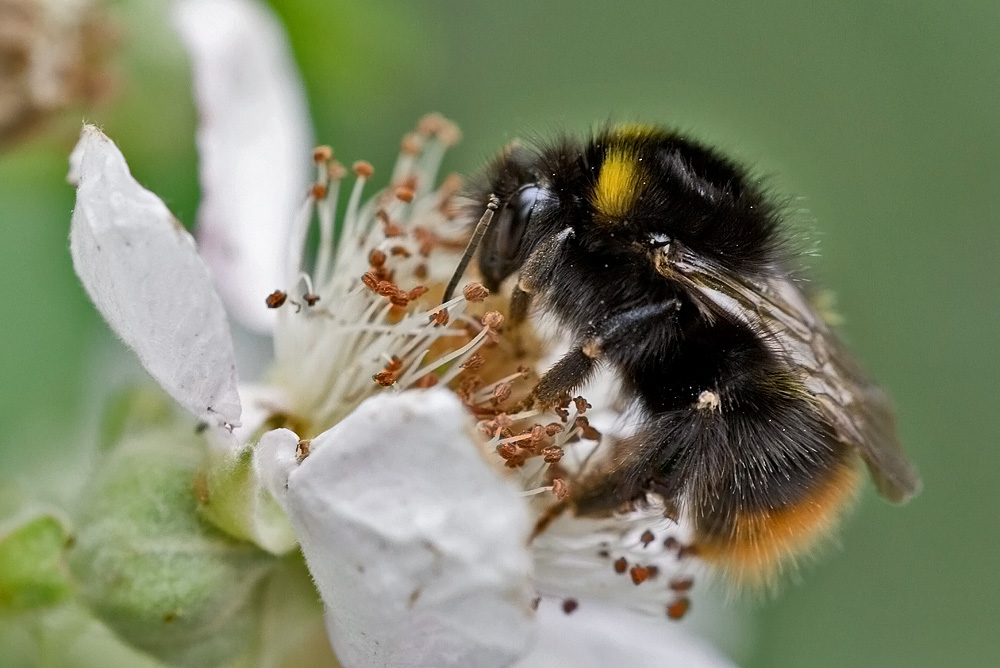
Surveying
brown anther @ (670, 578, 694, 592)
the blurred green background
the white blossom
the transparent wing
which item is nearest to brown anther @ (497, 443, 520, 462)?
the white blossom

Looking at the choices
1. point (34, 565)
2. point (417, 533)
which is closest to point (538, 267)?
point (417, 533)

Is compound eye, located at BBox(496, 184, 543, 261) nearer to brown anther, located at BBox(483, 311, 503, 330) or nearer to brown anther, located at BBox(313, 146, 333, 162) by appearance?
brown anther, located at BBox(483, 311, 503, 330)

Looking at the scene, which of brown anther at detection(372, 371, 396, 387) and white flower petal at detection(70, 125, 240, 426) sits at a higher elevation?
white flower petal at detection(70, 125, 240, 426)

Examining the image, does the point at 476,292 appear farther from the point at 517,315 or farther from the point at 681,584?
the point at 681,584

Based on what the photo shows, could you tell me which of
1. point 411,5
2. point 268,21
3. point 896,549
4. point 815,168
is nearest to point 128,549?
point 268,21

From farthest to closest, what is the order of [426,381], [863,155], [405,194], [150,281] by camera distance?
[863,155] → [405,194] → [426,381] → [150,281]

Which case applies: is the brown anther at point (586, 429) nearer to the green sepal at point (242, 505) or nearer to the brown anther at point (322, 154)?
the green sepal at point (242, 505)

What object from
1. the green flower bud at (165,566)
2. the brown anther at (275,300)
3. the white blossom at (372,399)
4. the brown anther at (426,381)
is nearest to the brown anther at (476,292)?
the white blossom at (372,399)
